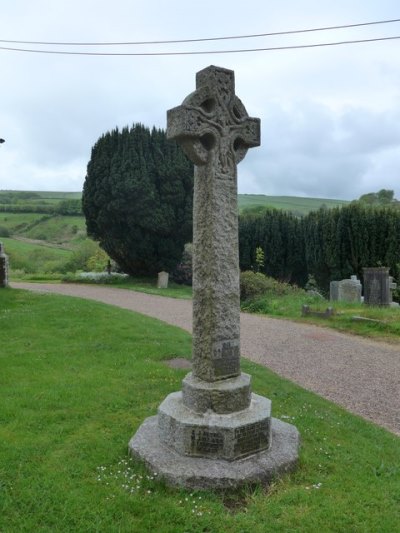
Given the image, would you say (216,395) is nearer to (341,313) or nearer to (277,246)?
(341,313)

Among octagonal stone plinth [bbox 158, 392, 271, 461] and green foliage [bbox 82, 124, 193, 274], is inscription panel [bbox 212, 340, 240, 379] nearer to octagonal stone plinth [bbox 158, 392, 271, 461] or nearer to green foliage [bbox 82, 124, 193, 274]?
octagonal stone plinth [bbox 158, 392, 271, 461]

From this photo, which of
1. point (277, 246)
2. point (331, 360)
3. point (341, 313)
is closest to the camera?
point (331, 360)

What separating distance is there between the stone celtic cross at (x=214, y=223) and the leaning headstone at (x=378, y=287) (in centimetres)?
1115

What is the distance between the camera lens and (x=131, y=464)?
380 centimetres

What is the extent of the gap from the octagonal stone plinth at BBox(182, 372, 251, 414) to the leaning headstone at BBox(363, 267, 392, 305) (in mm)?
11159

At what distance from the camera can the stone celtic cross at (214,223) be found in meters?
3.84

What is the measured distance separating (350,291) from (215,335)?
1286 cm

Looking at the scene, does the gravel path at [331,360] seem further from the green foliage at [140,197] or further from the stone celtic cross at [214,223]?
the green foliage at [140,197]

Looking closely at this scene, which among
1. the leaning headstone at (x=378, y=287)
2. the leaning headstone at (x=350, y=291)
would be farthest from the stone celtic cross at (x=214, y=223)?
the leaning headstone at (x=350, y=291)

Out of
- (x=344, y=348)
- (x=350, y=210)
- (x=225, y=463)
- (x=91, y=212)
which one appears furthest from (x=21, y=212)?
(x=225, y=463)

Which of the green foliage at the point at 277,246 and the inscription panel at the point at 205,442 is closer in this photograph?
the inscription panel at the point at 205,442

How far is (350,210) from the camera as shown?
22188 millimetres

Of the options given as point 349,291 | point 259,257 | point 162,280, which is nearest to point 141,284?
point 162,280

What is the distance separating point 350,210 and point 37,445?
2078 centimetres
